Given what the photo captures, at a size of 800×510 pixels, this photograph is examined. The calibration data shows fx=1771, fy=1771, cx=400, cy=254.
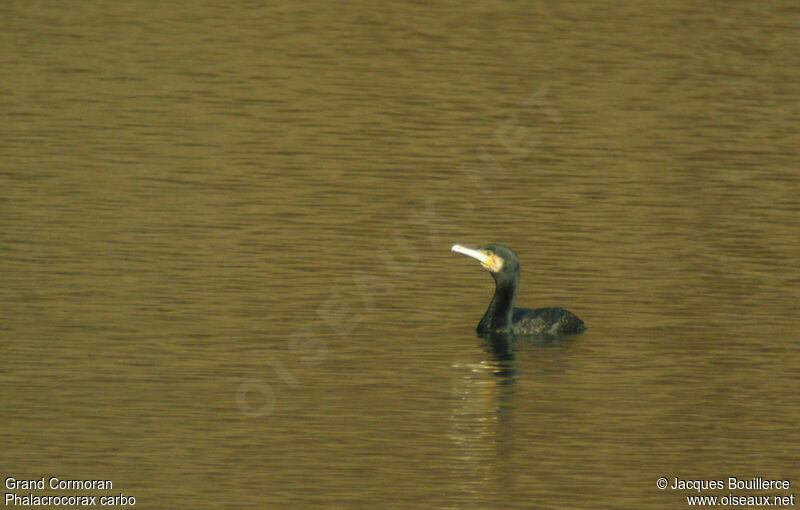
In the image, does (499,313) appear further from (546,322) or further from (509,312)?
(546,322)

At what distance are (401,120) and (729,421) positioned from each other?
9219 millimetres

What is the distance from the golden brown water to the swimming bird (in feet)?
0.61

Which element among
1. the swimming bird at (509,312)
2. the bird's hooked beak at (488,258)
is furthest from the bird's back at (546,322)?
the bird's hooked beak at (488,258)

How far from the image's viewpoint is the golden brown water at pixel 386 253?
30.8 ft

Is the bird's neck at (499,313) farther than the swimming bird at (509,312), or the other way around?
the bird's neck at (499,313)

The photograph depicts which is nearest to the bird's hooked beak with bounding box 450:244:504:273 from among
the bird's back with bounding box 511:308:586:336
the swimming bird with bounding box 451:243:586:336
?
the swimming bird with bounding box 451:243:586:336

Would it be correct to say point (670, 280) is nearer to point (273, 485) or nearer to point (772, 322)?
point (772, 322)

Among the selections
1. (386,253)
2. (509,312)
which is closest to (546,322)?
(509,312)

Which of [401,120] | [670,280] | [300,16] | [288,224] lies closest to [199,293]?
[288,224]

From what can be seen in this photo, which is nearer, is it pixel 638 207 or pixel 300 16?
pixel 638 207

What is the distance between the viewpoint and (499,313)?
40.9ft

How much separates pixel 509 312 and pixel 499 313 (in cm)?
8

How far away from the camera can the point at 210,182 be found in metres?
16.7

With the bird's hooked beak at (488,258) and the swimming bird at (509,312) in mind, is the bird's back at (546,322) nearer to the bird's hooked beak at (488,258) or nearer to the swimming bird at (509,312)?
the swimming bird at (509,312)
